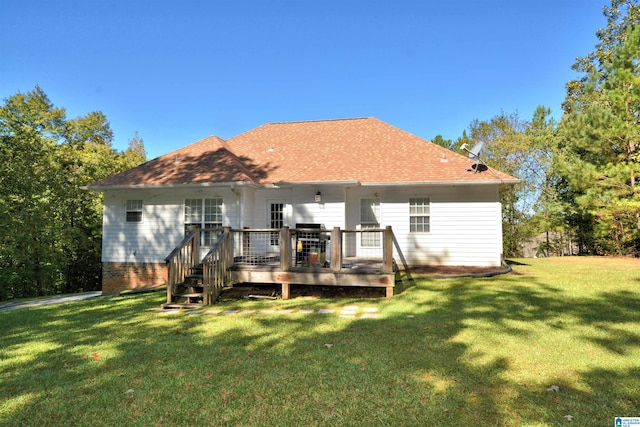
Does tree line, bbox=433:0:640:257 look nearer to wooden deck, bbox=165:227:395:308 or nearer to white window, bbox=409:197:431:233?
white window, bbox=409:197:431:233

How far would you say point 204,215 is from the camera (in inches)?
467

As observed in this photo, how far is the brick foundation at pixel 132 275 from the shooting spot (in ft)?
39.4

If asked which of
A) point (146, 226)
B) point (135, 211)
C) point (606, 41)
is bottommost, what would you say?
point (146, 226)

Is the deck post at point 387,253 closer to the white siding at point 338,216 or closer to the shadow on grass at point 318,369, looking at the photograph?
the shadow on grass at point 318,369

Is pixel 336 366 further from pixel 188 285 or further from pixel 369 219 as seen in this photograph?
pixel 369 219

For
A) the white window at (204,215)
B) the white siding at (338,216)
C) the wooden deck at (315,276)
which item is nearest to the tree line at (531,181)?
the white siding at (338,216)

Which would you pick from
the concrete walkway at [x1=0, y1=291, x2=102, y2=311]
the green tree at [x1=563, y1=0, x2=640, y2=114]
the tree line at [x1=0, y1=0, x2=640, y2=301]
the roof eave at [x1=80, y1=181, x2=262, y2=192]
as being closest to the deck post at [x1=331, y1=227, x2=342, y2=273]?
the roof eave at [x1=80, y1=181, x2=262, y2=192]

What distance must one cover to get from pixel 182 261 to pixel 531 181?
23.9 meters

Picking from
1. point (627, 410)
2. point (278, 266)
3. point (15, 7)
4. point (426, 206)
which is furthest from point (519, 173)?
point (15, 7)

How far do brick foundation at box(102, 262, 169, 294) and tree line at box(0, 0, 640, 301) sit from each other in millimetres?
8565

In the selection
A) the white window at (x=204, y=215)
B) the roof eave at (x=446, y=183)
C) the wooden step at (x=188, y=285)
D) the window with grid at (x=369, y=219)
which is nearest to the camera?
the wooden step at (x=188, y=285)

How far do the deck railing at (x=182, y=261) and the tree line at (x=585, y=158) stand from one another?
552 inches

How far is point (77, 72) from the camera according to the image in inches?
806

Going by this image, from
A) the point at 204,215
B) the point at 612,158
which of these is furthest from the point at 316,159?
the point at 612,158
